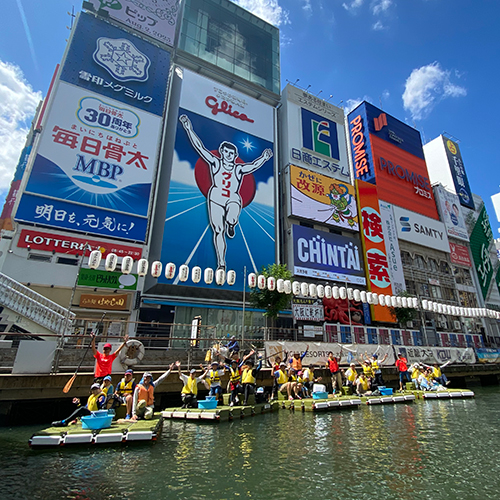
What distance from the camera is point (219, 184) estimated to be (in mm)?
28938

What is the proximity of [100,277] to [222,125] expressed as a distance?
18381 mm

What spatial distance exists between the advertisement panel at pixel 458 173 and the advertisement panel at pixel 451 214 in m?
3.39

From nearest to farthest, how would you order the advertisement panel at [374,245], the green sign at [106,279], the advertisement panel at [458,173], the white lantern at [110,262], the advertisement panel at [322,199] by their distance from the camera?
the white lantern at [110,262]
the green sign at [106,279]
the advertisement panel at [322,199]
the advertisement panel at [374,245]
the advertisement panel at [458,173]

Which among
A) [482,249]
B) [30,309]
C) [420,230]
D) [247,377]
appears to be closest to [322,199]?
[420,230]

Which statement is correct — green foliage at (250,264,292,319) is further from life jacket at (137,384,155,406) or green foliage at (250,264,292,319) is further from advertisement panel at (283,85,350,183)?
life jacket at (137,384,155,406)

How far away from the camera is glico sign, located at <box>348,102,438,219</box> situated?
4284 centimetres

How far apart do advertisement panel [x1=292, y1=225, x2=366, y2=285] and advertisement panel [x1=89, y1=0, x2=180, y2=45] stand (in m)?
23.7

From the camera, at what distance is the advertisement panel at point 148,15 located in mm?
30734

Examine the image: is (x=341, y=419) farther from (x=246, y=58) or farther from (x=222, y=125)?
(x=246, y=58)

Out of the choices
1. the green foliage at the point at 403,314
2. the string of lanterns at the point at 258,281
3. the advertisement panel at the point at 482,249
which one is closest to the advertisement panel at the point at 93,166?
the string of lanterns at the point at 258,281

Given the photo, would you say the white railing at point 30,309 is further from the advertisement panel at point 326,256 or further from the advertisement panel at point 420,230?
the advertisement panel at point 420,230

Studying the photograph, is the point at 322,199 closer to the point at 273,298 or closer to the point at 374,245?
the point at 374,245

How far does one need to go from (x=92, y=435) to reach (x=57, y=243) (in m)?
17.9

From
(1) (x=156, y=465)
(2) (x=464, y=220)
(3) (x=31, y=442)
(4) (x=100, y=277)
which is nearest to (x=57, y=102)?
(4) (x=100, y=277)
